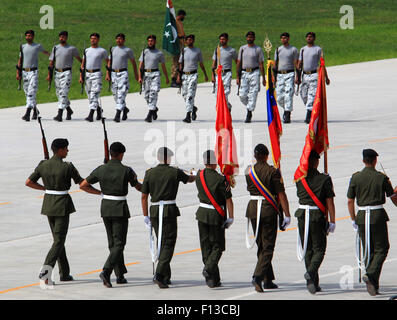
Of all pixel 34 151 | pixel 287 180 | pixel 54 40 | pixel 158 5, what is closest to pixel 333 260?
pixel 287 180

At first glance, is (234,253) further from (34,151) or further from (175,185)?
(34,151)

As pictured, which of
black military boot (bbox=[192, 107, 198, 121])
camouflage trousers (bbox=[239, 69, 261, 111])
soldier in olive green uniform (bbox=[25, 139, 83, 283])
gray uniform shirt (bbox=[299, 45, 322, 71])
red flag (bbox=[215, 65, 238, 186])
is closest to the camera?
soldier in olive green uniform (bbox=[25, 139, 83, 283])

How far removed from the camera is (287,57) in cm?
2773

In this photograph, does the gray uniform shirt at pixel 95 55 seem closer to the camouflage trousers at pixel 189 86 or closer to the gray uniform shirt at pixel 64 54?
the gray uniform shirt at pixel 64 54

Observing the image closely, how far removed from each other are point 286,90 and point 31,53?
624cm

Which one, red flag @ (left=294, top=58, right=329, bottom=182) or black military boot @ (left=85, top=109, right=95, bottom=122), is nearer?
red flag @ (left=294, top=58, right=329, bottom=182)

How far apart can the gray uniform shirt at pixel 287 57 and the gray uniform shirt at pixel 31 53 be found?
576 centimetres

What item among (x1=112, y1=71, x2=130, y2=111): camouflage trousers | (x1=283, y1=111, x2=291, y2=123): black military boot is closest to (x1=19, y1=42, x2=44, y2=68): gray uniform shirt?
(x1=112, y1=71, x2=130, y2=111): camouflage trousers

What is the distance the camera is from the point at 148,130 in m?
27.1

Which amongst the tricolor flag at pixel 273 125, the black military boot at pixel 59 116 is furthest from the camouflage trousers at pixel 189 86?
the tricolor flag at pixel 273 125

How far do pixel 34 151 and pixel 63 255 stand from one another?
34.6ft

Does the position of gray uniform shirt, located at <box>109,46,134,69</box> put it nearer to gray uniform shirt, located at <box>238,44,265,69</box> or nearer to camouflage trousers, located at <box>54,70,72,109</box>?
camouflage trousers, located at <box>54,70,72,109</box>

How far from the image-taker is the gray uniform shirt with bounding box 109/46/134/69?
27.7 metres

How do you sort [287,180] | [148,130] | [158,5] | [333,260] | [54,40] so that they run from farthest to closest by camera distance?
[158,5] → [54,40] → [148,130] → [287,180] → [333,260]
